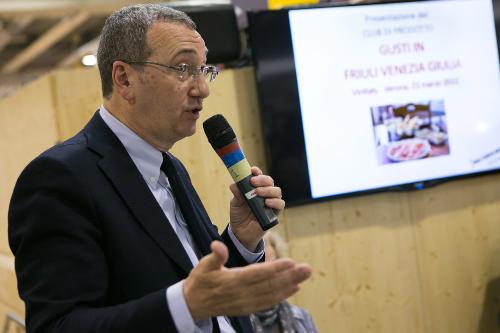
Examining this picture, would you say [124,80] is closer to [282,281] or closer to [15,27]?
[282,281]

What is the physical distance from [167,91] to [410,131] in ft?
7.84

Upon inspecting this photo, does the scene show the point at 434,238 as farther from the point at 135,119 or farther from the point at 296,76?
the point at 135,119

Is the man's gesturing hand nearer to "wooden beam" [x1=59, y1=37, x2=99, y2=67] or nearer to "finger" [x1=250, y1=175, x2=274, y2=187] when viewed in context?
"finger" [x1=250, y1=175, x2=274, y2=187]

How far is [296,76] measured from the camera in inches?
139

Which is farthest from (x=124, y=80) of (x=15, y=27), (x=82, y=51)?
(x=82, y=51)

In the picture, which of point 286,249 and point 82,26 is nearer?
point 286,249

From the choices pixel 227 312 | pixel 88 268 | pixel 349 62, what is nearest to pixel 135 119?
pixel 88 268

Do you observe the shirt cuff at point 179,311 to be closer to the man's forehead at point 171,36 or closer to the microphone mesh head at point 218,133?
the microphone mesh head at point 218,133

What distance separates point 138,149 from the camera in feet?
5.25

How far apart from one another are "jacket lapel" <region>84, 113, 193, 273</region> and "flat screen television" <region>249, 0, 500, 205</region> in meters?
2.02

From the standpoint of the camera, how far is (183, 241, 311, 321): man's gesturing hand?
3.79 feet

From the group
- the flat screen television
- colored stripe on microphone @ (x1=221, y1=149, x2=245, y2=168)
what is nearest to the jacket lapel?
colored stripe on microphone @ (x1=221, y1=149, x2=245, y2=168)

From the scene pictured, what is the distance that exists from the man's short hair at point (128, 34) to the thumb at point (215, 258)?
63 cm

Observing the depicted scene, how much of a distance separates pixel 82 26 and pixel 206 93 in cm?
821
